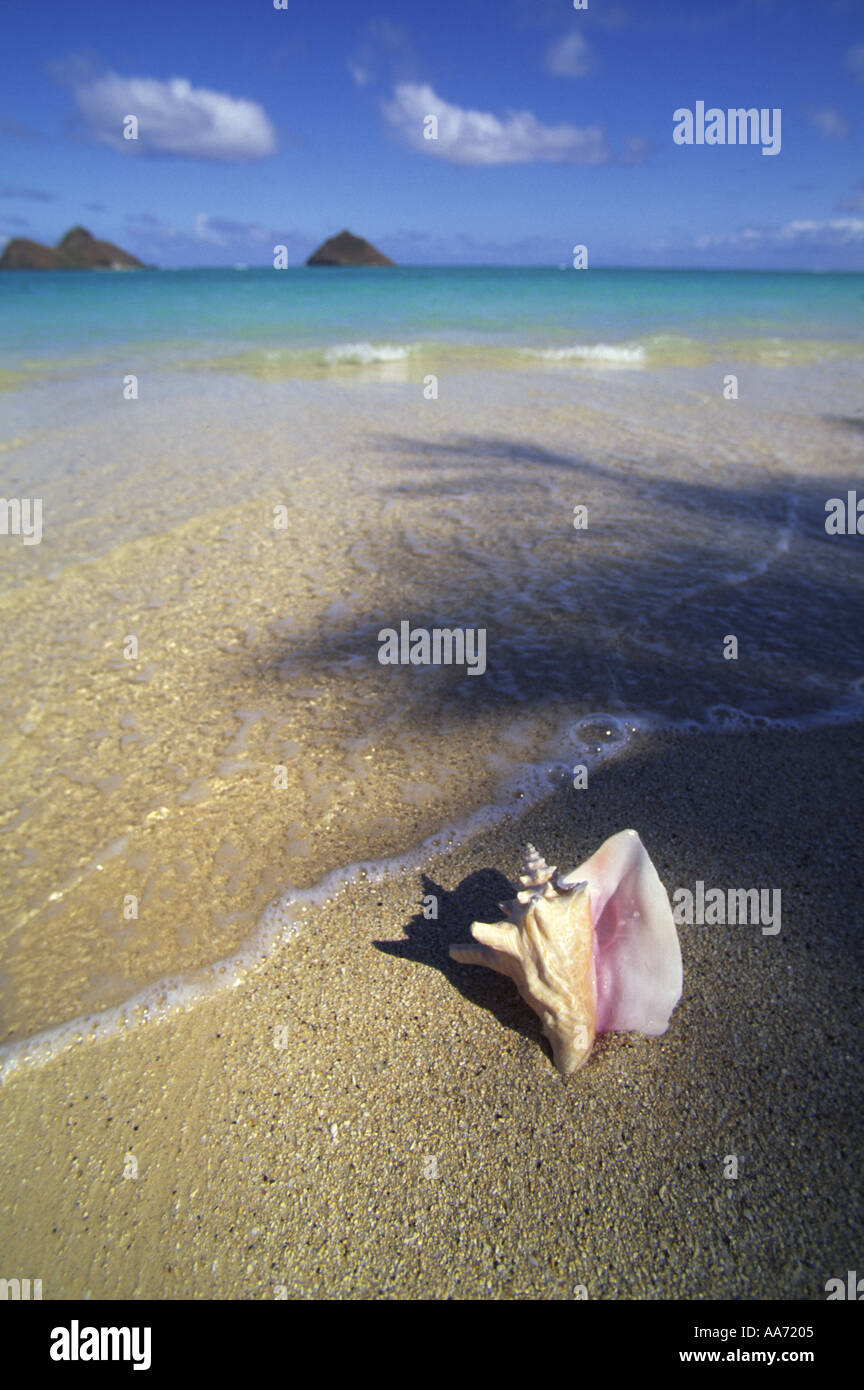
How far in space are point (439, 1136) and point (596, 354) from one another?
1502 cm

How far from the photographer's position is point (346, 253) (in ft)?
268

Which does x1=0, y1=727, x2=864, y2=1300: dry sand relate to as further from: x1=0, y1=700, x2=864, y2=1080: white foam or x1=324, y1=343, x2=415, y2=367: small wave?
x1=324, y1=343, x2=415, y2=367: small wave

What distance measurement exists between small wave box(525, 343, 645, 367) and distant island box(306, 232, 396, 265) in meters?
77.5

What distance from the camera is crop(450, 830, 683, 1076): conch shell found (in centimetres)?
162

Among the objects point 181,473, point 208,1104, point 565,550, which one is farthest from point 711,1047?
point 181,473

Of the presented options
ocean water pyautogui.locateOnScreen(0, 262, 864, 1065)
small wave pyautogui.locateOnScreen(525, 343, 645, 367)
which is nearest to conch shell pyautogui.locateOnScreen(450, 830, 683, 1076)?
ocean water pyautogui.locateOnScreen(0, 262, 864, 1065)

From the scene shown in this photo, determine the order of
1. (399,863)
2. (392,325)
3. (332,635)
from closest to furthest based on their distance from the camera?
(399,863)
(332,635)
(392,325)

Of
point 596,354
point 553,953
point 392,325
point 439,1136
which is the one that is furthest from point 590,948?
point 392,325

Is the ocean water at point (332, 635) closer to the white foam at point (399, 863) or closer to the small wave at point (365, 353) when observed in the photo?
the white foam at point (399, 863)

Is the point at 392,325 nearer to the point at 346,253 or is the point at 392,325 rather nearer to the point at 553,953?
the point at 553,953

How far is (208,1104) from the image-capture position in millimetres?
1670

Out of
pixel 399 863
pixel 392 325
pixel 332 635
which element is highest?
pixel 392 325

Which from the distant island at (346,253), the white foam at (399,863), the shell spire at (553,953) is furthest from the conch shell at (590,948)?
the distant island at (346,253)
